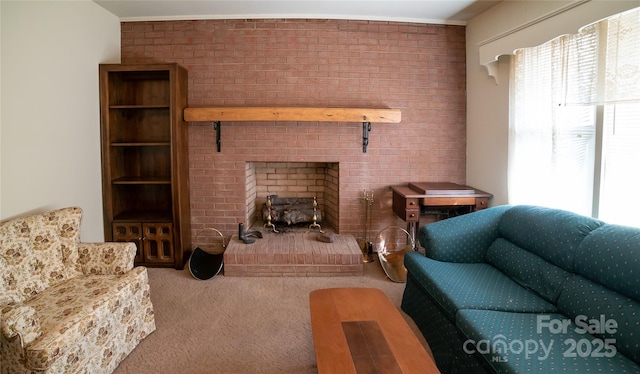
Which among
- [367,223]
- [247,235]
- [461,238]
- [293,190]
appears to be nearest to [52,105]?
[247,235]

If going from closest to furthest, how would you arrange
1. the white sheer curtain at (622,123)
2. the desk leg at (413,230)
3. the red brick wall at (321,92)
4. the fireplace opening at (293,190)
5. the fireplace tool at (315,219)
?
the white sheer curtain at (622,123), the red brick wall at (321,92), the desk leg at (413,230), the fireplace tool at (315,219), the fireplace opening at (293,190)

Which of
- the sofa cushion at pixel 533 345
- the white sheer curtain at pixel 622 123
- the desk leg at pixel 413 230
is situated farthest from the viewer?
the desk leg at pixel 413 230

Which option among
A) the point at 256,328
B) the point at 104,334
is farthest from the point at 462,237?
the point at 104,334

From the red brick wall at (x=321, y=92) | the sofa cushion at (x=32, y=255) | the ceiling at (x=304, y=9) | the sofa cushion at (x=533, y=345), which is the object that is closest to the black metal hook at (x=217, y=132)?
the red brick wall at (x=321, y=92)

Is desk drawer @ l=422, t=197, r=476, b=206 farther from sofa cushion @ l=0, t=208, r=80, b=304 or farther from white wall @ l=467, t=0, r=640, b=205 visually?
sofa cushion @ l=0, t=208, r=80, b=304

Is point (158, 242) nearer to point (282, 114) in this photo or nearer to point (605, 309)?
point (282, 114)

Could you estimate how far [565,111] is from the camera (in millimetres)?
2625

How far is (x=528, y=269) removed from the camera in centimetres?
227

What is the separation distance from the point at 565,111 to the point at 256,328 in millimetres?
2616

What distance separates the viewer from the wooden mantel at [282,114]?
3.60 m

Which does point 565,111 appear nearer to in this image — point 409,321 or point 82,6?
point 409,321

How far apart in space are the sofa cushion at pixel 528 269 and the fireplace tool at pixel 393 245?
1075 mm

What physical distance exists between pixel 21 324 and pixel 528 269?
8.64 ft

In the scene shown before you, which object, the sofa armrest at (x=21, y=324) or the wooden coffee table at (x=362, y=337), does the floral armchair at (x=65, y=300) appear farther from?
the wooden coffee table at (x=362, y=337)
